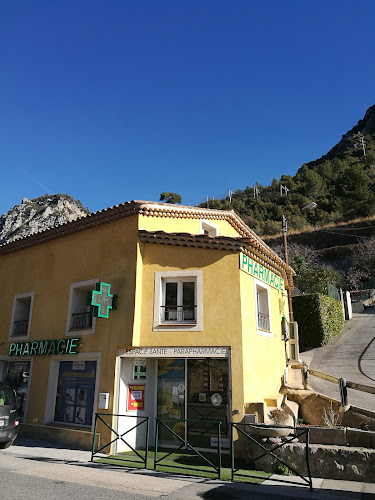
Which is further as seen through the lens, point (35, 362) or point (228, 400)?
point (35, 362)

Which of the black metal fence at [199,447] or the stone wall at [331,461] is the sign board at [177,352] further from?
the stone wall at [331,461]

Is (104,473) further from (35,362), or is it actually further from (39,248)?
(39,248)

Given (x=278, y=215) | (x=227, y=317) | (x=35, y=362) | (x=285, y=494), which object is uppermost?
(x=278, y=215)

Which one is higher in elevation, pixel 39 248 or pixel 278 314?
pixel 39 248

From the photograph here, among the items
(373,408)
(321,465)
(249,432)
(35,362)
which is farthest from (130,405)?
(373,408)

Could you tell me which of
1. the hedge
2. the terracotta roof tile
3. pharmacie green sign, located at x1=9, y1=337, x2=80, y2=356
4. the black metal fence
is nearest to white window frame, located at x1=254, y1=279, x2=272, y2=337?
the terracotta roof tile

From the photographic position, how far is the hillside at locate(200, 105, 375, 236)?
147 feet

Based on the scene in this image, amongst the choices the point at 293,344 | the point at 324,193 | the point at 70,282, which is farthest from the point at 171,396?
the point at 324,193

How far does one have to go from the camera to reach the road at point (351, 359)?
12.3 metres

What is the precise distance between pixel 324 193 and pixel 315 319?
4390 cm

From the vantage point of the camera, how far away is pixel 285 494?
6273mm

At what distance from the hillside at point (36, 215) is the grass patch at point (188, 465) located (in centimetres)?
6792

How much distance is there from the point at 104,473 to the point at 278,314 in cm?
805

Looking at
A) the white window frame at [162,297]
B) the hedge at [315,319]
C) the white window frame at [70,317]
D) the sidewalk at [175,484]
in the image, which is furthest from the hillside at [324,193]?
the sidewalk at [175,484]
